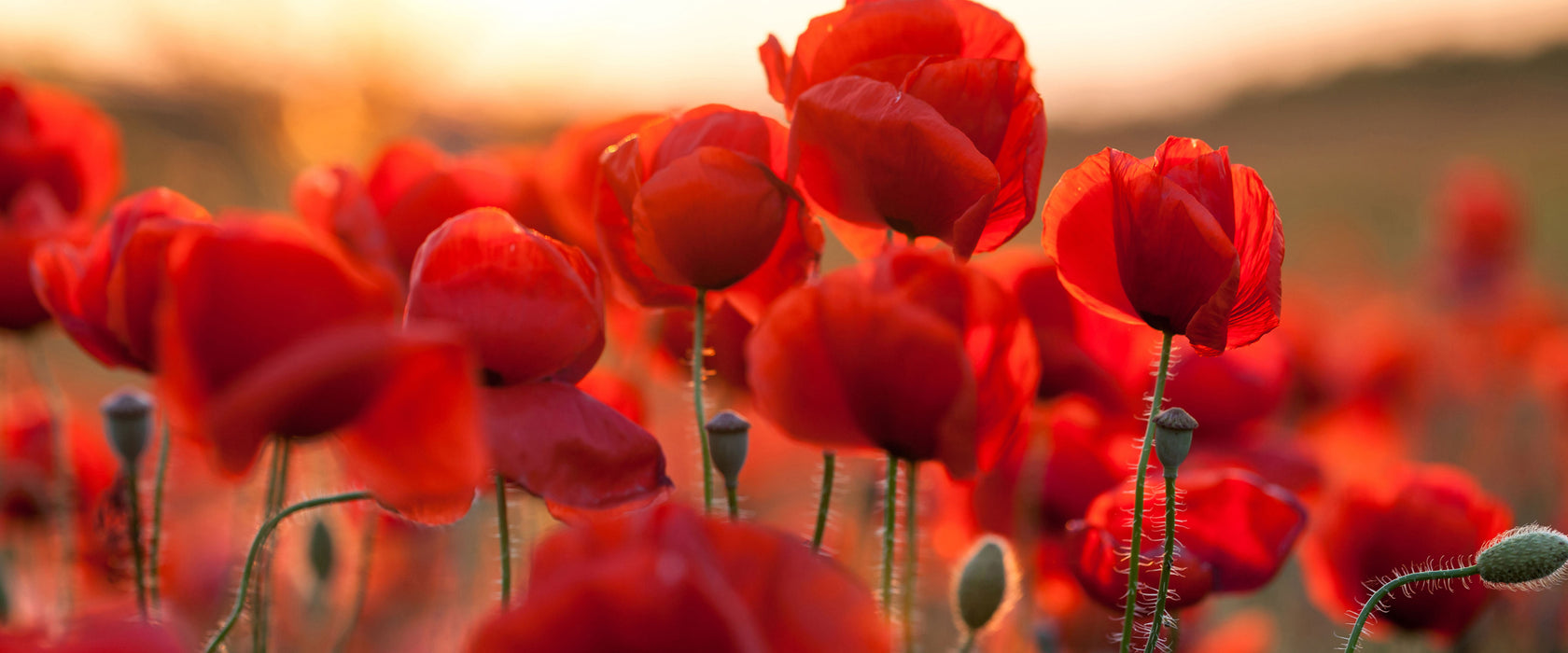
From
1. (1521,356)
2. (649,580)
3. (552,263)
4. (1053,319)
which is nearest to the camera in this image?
(649,580)

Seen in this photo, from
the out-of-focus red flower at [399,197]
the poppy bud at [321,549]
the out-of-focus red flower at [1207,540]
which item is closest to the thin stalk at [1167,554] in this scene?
the out-of-focus red flower at [1207,540]

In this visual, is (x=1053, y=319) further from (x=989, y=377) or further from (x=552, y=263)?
(x=552, y=263)

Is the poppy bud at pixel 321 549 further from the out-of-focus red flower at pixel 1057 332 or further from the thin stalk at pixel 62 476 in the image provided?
the out-of-focus red flower at pixel 1057 332

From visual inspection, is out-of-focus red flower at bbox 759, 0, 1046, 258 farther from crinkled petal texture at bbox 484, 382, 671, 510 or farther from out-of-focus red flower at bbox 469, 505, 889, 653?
out-of-focus red flower at bbox 469, 505, 889, 653

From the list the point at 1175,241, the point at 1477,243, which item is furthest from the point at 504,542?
the point at 1477,243

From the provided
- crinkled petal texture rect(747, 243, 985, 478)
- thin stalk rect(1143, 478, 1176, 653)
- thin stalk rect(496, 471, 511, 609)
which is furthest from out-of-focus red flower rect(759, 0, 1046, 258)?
thin stalk rect(496, 471, 511, 609)

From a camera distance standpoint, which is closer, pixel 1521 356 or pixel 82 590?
pixel 82 590

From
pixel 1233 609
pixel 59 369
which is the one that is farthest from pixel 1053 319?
pixel 59 369
